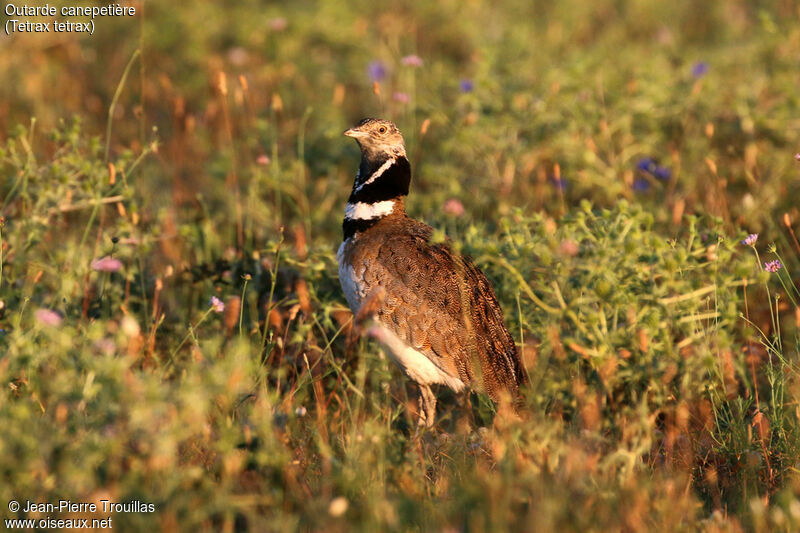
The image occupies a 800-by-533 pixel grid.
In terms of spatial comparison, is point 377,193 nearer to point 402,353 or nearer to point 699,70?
point 402,353

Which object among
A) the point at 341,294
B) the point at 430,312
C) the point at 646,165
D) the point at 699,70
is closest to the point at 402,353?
the point at 430,312

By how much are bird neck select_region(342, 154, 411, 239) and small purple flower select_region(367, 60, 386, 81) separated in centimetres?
258

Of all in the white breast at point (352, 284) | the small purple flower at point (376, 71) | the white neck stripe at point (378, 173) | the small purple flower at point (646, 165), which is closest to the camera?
the white breast at point (352, 284)

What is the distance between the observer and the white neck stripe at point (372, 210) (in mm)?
5137

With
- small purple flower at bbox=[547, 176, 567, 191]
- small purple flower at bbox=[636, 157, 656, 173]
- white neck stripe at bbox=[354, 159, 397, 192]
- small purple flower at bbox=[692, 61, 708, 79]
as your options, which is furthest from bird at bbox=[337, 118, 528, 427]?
small purple flower at bbox=[692, 61, 708, 79]

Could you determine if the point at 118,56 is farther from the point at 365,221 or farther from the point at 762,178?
the point at 762,178

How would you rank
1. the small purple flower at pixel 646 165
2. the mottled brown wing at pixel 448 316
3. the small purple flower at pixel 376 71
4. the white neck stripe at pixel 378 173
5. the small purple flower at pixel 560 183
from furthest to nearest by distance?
the small purple flower at pixel 376 71 < the small purple flower at pixel 646 165 < the small purple flower at pixel 560 183 < the white neck stripe at pixel 378 173 < the mottled brown wing at pixel 448 316

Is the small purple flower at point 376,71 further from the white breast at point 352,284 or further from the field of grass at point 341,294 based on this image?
the white breast at point 352,284

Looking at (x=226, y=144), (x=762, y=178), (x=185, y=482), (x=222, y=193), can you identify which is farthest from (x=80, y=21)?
(x=185, y=482)

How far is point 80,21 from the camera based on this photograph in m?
9.16

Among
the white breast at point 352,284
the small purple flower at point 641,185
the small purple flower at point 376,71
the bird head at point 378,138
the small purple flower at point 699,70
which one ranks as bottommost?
the small purple flower at point 641,185

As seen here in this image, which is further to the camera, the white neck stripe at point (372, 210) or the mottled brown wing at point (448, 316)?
the white neck stripe at point (372, 210)

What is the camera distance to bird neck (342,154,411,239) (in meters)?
5.14


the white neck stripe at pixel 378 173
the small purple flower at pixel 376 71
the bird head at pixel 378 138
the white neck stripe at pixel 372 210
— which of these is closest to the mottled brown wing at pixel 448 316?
the white neck stripe at pixel 372 210
